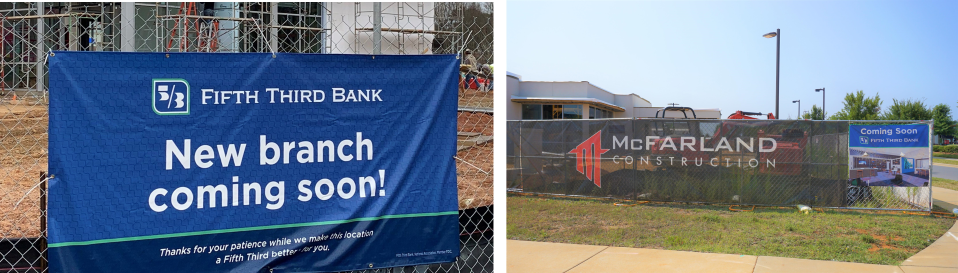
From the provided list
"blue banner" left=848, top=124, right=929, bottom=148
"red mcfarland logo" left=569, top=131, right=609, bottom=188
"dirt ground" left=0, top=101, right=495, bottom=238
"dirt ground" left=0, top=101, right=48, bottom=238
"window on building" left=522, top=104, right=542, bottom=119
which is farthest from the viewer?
"window on building" left=522, top=104, right=542, bottom=119

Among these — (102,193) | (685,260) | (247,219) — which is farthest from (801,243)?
(102,193)

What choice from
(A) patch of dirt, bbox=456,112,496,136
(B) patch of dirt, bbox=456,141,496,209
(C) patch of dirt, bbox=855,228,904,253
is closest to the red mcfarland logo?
(A) patch of dirt, bbox=456,112,496,136

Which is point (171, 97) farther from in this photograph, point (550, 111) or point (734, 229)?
point (550, 111)

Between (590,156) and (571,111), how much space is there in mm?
25446

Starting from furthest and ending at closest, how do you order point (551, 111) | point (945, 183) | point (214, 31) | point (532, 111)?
point (551, 111) → point (532, 111) → point (945, 183) → point (214, 31)

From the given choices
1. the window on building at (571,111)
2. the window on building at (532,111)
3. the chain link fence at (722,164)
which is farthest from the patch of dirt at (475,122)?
the window on building at (571,111)

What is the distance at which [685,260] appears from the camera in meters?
6.47

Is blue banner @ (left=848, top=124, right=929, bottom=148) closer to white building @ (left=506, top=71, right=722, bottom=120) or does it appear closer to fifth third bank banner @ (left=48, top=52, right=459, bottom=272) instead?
fifth third bank banner @ (left=48, top=52, right=459, bottom=272)

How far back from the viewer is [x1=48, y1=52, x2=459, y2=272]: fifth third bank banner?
2951 mm

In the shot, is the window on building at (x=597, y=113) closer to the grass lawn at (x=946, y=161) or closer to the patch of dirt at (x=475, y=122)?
the grass lawn at (x=946, y=161)

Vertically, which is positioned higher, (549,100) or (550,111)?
(549,100)

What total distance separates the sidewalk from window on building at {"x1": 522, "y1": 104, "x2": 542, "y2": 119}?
29.3 metres

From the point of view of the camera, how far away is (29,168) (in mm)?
7559

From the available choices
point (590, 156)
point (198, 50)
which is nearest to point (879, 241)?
point (590, 156)
